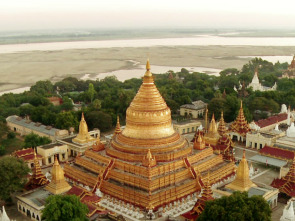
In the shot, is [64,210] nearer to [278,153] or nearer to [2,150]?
[2,150]

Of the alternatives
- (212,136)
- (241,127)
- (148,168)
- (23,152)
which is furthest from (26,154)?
(241,127)

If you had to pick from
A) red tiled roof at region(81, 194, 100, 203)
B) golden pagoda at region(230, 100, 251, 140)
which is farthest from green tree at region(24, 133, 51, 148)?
golden pagoda at region(230, 100, 251, 140)

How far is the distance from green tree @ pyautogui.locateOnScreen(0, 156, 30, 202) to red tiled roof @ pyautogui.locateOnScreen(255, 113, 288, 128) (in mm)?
31816

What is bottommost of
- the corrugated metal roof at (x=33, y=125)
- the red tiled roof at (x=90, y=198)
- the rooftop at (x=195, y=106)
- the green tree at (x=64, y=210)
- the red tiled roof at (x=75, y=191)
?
the corrugated metal roof at (x=33, y=125)

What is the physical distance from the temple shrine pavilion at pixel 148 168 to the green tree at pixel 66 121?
14758 millimetres

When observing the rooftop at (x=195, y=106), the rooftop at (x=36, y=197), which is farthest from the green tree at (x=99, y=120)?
the rooftop at (x=36, y=197)

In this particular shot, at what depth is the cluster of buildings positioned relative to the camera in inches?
1024

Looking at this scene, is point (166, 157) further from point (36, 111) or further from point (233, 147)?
point (36, 111)

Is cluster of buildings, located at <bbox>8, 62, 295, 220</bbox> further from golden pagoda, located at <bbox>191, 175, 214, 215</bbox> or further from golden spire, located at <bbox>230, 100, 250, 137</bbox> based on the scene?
golden spire, located at <bbox>230, 100, 250, 137</bbox>

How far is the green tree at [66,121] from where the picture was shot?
4650cm

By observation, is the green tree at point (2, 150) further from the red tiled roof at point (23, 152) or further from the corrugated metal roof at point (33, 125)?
the corrugated metal roof at point (33, 125)

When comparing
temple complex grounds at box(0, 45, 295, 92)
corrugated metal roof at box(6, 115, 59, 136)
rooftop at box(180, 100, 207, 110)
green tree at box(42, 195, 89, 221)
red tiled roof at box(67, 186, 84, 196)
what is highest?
green tree at box(42, 195, 89, 221)

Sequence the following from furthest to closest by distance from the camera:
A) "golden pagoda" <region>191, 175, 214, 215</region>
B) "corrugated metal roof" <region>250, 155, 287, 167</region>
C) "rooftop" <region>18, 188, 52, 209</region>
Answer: "corrugated metal roof" <region>250, 155, 287, 167</region>, "rooftop" <region>18, 188, 52, 209</region>, "golden pagoda" <region>191, 175, 214, 215</region>

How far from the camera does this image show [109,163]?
96.0 ft
